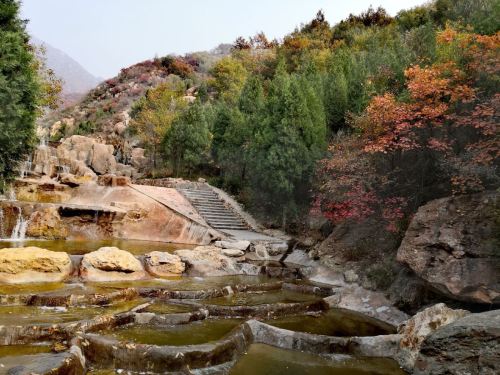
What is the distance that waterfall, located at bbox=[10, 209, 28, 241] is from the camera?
17.7 meters

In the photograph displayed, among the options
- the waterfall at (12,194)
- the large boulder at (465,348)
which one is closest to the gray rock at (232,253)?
the large boulder at (465,348)

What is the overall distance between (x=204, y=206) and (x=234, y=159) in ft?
15.5

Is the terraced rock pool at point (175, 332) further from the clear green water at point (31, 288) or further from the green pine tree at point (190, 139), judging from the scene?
the green pine tree at point (190, 139)

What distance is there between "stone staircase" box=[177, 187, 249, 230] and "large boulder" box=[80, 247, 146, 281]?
9.27m

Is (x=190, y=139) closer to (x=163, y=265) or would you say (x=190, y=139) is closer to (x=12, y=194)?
(x=12, y=194)

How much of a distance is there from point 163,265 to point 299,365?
7150 millimetres

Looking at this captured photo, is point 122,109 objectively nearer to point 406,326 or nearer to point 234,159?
point 234,159

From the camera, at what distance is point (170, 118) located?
38188 millimetres

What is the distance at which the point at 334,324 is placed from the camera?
31.9ft

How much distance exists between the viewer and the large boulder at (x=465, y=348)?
4.34 meters

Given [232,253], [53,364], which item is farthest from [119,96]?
[53,364]

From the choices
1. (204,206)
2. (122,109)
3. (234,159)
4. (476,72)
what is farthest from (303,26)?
(476,72)

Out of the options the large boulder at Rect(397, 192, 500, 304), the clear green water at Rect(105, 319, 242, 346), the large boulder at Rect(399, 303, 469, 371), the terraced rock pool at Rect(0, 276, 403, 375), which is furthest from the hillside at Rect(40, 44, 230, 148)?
the large boulder at Rect(399, 303, 469, 371)

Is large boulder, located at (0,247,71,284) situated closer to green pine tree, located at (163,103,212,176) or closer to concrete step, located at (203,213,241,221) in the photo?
concrete step, located at (203,213,241,221)
